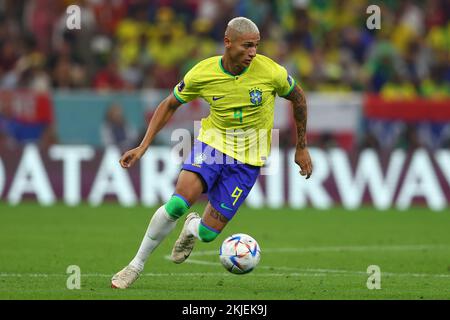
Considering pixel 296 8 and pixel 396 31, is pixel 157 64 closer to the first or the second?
pixel 296 8

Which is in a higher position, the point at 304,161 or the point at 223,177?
the point at 304,161

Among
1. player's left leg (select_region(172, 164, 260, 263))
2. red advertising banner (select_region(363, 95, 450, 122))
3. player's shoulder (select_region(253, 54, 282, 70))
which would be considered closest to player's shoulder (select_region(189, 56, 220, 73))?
player's shoulder (select_region(253, 54, 282, 70))

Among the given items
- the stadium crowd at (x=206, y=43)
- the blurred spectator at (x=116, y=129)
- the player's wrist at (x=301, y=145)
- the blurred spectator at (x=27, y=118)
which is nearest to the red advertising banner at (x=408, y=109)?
the stadium crowd at (x=206, y=43)

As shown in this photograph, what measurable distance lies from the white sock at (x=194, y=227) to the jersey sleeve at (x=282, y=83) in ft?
4.98

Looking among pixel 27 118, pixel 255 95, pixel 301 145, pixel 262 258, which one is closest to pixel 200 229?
pixel 301 145

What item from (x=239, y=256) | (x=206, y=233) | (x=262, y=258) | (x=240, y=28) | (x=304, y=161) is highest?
(x=240, y=28)

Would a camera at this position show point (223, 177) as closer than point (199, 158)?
No

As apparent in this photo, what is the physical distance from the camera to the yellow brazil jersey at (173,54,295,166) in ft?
35.7

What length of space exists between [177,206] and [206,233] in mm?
561

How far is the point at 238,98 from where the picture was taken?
1091 centimetres

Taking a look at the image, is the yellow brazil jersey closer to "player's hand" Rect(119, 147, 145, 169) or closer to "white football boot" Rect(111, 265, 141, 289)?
"player's hand" Rect(119, 147, 145, 169)

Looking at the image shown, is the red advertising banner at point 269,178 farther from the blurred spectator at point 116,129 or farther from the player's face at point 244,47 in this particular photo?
the player's face at point 244,47

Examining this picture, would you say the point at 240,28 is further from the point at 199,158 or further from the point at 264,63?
the point at 199,158

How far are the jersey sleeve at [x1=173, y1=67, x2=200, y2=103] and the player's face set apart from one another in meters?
0.49
